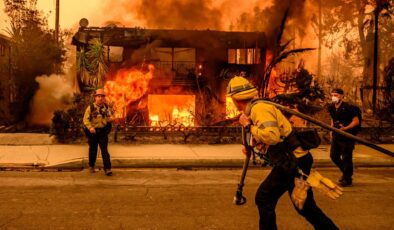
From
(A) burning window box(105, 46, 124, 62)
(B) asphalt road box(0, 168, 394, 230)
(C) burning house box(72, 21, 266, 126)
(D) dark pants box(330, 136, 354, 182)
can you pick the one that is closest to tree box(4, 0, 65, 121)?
(C) burning house box(72, 21, 266, 126)

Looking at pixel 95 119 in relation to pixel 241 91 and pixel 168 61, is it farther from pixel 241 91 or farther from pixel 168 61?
pixel 168 61

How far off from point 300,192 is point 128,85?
43.4ft

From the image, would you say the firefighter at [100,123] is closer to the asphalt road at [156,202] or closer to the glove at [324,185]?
the asphalt road at [156,202]

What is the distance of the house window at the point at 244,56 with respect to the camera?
61.4ft

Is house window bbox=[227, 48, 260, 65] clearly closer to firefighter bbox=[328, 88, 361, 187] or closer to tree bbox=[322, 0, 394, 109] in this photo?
firefighter bbox=[328, 88, 361, 187]

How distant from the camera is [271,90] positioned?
48.8ft

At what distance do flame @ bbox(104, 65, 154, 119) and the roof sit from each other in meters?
1.18

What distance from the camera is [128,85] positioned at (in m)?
16.8

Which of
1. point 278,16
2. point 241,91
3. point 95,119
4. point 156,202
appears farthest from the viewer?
point 278,16

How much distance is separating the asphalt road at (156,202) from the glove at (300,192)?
1338 mm

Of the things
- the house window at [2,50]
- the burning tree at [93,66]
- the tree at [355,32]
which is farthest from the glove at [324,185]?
the tree at [355,32]

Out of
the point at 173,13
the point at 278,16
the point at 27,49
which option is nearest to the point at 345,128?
the point at 278,16

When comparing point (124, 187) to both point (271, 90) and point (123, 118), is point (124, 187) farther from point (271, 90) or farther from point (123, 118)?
point (271, 90)

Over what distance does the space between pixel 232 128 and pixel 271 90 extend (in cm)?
285
